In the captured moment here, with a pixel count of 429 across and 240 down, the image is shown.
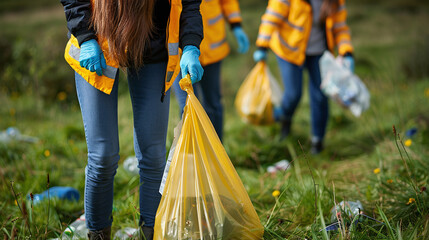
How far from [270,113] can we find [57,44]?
3989mm

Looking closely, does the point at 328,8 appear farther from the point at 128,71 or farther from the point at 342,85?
the point at 128,71

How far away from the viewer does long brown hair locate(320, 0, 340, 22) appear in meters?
3.04

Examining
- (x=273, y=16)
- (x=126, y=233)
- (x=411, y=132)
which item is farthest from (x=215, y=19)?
(x=411, y=132)

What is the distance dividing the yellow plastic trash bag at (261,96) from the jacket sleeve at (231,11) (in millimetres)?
559

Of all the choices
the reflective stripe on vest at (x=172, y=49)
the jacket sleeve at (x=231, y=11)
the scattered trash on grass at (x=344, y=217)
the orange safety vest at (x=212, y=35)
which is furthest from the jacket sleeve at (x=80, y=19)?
the jacket sleeve at (x=231, y=11)

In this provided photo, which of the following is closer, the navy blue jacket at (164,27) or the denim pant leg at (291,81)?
the navy blue jacket at (164,27)

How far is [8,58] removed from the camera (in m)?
5.82

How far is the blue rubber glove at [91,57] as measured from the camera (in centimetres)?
145

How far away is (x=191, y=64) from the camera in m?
1.51

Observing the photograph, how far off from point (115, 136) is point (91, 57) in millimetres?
331

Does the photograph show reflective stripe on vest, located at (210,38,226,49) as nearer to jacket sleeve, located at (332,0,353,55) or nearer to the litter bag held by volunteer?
the litter bag held by volunteer

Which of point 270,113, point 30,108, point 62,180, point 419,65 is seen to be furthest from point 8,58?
point 419,65

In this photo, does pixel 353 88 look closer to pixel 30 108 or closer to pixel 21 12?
pixel 30 108

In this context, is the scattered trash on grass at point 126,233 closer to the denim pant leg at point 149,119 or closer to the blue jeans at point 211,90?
the denim pant leg at point 149,119
